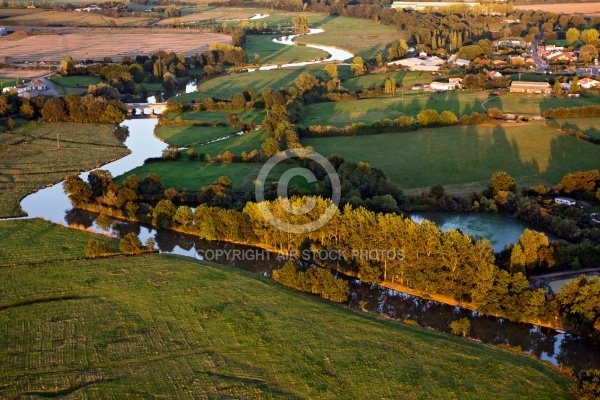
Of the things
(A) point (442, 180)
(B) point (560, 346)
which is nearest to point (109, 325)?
(B) point (560, 346)

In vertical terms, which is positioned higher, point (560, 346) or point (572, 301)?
point (572, 301)

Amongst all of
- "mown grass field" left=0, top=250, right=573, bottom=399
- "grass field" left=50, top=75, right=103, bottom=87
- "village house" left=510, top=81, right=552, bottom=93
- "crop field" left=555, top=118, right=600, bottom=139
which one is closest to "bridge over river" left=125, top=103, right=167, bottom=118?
"grass field" left=50, top=75, right=103, bottom=87

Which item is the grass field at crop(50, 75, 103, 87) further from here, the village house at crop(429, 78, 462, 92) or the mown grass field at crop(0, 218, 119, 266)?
the mown grass field at crop(0, 218, 119, 266)

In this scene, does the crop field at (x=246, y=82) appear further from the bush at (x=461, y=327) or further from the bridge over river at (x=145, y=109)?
the bush at (x=461, y=327)

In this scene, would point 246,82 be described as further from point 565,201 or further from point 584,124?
point 565,201

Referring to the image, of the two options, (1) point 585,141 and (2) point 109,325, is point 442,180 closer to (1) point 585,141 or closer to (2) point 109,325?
(1) point 585,141
